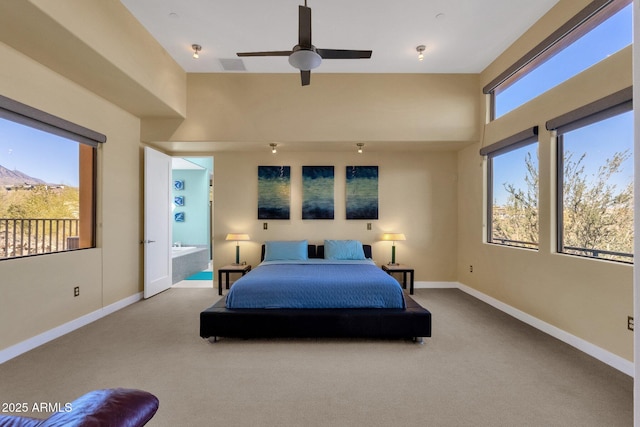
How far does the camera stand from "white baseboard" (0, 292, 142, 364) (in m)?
2.52

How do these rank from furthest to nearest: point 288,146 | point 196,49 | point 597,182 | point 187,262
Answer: point 187,262, point 288,146, point 196,49, point 597,182

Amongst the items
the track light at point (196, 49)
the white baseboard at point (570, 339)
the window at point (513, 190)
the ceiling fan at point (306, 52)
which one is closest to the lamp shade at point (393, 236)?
the window at point (513, 190)

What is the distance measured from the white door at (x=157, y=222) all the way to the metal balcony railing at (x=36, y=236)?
0.99 metres

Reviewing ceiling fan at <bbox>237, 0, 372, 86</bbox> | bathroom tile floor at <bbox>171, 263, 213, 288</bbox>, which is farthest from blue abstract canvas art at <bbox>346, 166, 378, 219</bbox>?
bathroom tile floor at <bbox>171, 263, 213, 288</bbox>

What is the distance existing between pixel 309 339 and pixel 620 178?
3229mm

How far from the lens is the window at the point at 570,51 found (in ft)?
8.25

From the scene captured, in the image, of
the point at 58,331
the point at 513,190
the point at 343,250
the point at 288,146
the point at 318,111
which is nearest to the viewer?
the point at 58,331

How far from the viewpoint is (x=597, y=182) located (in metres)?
2.72

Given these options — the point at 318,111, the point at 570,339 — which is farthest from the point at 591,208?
the point at 318,111

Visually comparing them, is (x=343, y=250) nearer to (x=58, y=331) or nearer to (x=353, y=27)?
(x=353, y=27)

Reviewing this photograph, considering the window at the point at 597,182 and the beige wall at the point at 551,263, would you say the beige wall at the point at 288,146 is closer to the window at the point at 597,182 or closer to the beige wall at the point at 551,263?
the beige wall at the point at 551,263

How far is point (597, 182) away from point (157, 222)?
5.60 m

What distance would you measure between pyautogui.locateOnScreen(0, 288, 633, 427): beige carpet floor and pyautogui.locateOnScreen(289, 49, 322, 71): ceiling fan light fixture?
8.37 feet

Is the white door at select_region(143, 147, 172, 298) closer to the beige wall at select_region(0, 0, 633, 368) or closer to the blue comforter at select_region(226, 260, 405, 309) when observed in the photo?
the beige wall at select_region(0, 0, 633, 368)
